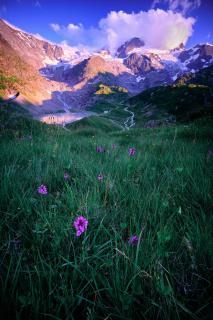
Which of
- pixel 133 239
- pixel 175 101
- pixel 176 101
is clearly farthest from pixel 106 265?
pixel 175 101

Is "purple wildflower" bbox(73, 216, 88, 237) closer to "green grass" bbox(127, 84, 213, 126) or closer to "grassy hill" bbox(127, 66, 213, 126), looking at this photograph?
"grassy hill" bbox(127, 66, 213, 126)

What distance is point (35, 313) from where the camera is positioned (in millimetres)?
1000

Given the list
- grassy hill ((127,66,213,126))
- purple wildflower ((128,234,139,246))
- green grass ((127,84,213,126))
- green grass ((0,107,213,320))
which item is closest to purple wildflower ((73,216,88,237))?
green grass ((0,107,213,320))

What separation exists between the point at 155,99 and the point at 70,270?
594 ft

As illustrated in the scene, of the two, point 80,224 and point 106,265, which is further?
point 80,224

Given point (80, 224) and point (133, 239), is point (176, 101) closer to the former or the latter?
point (133, 239)

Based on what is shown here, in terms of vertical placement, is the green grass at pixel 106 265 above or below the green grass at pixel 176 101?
below

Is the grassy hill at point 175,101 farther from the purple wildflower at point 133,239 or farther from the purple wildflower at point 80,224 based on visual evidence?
the purple wildflower at point 80,224

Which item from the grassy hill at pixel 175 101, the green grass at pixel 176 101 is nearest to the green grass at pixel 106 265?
the grassy hill at pixel 175 101

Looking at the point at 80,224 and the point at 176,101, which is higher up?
the point at 176,101

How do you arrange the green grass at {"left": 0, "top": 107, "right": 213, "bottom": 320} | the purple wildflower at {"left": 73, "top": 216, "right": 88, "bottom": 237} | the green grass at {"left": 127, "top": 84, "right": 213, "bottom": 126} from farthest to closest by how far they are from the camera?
1. the green grass at {"left": 127, "top": 84, "right": 213, "bottom": 126}
2. the purple wildflower at {"left": 73, "top": 216, "right": 88, "bottom": 237}
3. the green grass at {"left": 0, "top": 107, "right": 213, "bottom": 320}

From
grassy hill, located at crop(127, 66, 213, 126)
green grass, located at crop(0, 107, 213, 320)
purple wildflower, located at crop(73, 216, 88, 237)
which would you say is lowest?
green grass, located at crop(0, 107, 213, 320)

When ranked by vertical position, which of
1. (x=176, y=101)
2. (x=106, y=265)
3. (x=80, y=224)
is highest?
(x=176, y=101)

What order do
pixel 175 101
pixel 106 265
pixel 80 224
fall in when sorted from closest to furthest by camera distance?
pixel 106 265
pixel 80 224
pixel 175 101
